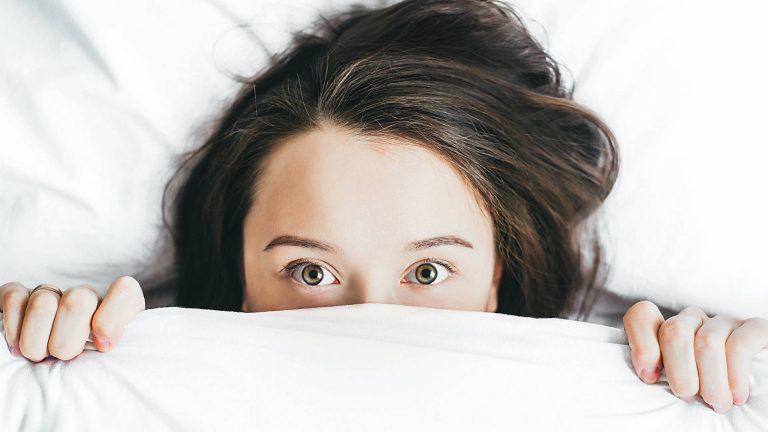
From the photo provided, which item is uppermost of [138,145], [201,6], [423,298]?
[201,6]

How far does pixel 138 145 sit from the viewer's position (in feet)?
3.82

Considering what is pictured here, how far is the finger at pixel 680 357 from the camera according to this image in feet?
2.68

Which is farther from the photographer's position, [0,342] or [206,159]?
[206,159]

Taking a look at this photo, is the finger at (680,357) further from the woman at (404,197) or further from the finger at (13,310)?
the finger at (13,310)

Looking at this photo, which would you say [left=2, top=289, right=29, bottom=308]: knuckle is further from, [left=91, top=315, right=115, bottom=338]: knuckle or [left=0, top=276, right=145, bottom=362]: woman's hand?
[left=91, top=315, right=115, bottom=338]: knuckle

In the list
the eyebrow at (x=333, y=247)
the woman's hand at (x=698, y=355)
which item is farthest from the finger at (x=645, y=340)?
the eyebrow at (x=333, y=247)

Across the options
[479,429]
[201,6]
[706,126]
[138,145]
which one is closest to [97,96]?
[138,145]

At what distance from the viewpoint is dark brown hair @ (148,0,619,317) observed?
3.50ft

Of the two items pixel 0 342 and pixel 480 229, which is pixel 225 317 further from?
pixel 480 229

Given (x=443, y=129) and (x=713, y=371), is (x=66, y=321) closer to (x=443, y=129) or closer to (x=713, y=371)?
(x=443, y=129)

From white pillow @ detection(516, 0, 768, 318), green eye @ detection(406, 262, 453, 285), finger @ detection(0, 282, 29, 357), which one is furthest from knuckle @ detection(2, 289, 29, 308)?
white pillow @ detection(516, 0, 768, 318)

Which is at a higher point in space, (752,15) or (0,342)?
(752,15)

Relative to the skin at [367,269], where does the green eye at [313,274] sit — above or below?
below

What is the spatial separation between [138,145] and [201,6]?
0.71 feet
